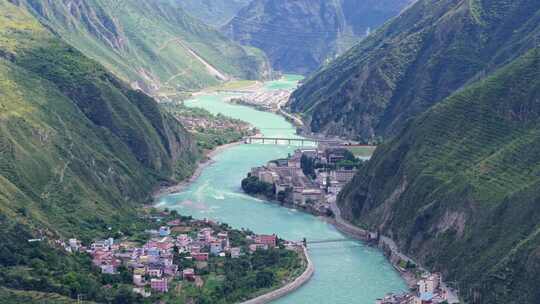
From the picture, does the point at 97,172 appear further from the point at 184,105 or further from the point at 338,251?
the point at 184,105

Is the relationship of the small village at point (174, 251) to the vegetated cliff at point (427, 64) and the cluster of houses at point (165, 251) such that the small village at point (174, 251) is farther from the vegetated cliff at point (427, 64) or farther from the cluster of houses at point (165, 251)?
the vegetated cliff at point (427, 64)

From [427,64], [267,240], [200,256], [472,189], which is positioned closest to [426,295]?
[472,189]

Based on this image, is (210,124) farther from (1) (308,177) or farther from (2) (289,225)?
(2) (289,225)

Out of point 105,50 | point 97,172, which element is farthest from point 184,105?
point 97,172

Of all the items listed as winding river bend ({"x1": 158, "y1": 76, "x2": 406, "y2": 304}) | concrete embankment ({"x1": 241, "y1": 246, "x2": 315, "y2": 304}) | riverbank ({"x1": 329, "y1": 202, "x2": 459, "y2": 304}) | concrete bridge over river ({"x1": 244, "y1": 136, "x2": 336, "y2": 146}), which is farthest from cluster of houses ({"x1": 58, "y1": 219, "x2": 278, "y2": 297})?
concrete bridge over river ({"x1": 244, "y1": 136, "x2": 336, "y2": 146})

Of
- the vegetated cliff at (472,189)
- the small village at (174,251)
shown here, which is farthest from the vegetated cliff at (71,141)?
the vegetated cliff at (472,189)
